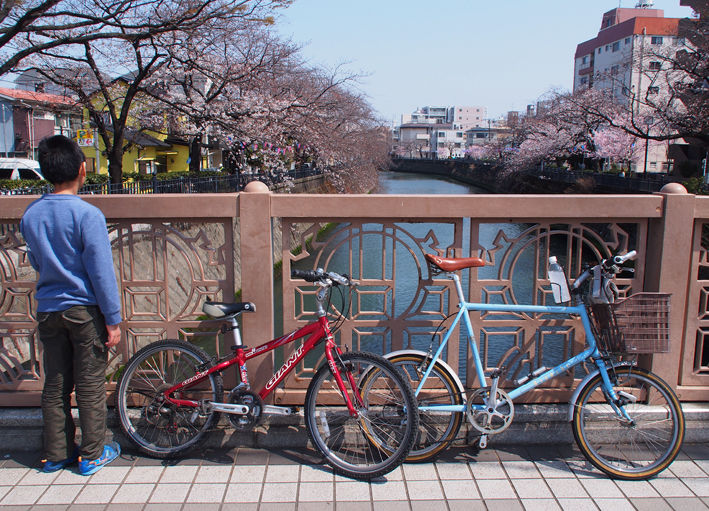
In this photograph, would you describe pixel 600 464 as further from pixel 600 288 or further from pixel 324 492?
pixel 324 492

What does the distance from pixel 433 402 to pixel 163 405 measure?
5.21 feet

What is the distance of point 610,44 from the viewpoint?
65750 millimetres

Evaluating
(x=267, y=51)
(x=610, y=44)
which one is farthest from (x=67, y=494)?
(x=610, y=44)

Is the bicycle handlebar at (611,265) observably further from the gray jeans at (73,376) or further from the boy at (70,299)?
the gray jeans at (73,376)

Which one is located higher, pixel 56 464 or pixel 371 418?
pixel 371 418

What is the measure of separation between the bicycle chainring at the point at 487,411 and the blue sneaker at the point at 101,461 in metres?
2.04

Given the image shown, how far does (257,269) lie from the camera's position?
11.8 ft

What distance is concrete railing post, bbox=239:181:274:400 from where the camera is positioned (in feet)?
11.6

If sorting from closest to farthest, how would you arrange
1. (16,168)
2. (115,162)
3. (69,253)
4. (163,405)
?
(69,253), (163,405), (115,162), (16,168)

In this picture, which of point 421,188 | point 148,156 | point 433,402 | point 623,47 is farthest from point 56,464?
point 623,47

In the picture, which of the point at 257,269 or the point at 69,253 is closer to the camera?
the point at 69,253

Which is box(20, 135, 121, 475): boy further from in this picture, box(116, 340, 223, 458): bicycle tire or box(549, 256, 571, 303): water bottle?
box(549, 256, 571, 303): water bottle

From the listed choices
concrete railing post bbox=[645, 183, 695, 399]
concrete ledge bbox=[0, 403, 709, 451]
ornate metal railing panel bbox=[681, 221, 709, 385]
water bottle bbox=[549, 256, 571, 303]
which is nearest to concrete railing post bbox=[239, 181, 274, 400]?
concrete ledge bbox=[0, 403, 709, 451]

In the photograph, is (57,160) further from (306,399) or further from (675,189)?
(675,189)
